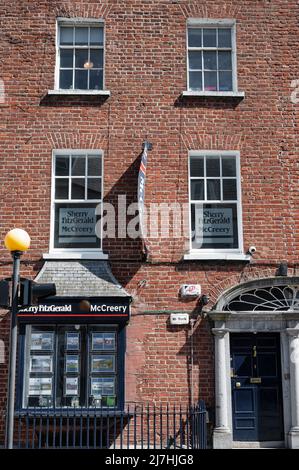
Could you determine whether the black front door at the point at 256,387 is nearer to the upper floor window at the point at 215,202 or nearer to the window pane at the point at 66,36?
the upper floor window at the point at 215,202

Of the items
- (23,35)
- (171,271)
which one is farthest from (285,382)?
(23,35)

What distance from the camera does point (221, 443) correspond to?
35.3 feet

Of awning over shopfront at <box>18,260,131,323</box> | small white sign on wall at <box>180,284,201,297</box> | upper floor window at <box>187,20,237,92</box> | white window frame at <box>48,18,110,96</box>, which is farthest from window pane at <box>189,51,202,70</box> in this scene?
awning over shopfront at <box>18,260,131,323</box>

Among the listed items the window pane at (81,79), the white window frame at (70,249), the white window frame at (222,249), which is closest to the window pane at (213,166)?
the white window frame at (222,249)

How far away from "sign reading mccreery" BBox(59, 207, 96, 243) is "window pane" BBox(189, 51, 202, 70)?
3863 mm

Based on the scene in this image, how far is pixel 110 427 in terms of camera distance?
1088 cm

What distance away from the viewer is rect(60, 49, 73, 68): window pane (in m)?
12.8

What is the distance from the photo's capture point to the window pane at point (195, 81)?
12695 mm

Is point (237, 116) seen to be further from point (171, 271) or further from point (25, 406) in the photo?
point (25, 406)

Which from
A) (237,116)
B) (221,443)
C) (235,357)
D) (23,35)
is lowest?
(221,443)

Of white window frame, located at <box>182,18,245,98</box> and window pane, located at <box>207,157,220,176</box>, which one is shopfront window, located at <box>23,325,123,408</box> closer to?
window pane, located at <box>207,157,220,176</box>

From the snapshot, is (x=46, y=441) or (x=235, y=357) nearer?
(x=46, y=441)

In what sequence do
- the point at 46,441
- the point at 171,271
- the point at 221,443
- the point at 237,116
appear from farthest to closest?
the point at 237,116 → the point at 171,271 → the point at 221,443 → the point at 46,441

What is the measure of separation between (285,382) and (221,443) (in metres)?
1.68
